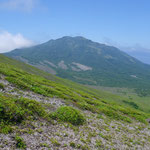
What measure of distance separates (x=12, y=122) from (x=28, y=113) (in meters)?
3.13

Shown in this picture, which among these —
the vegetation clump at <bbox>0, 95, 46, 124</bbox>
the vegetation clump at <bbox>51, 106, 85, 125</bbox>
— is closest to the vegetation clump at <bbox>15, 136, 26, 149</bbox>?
the vegetation clump at <bbox>0, 95, 46, 124</bbox>

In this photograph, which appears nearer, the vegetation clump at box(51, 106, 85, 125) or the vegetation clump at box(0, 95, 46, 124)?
the vegetation clump at box(0, 95, 46, 124)

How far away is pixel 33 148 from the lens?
15.6 m

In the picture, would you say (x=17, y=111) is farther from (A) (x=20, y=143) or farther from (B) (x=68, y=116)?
(B) (x=68, y=116)

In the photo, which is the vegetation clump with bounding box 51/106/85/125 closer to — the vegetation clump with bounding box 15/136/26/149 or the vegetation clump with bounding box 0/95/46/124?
the vegetation clump with bounding box 0/95/46/124

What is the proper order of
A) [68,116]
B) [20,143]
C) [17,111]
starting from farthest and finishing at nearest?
[68,116], [17,111], [20,143]

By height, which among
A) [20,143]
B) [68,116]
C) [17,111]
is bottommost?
[20,143]

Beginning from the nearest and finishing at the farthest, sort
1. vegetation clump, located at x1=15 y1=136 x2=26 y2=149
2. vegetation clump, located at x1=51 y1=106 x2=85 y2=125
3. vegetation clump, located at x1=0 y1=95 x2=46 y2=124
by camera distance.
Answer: vegetation clump, located at x1=15 y1=136 x2=26 y2=149 < vegetation clump, located at x1=0 y1=95 x2=46 y2=124 < vegetation clump, located at x1=51 y1=106 x2=85 y2=125

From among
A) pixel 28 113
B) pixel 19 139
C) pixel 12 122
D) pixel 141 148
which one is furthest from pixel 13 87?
pixel 141 148

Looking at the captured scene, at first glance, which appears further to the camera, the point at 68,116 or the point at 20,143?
the point at 68,116

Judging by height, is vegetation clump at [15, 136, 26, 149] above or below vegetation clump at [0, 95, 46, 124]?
below

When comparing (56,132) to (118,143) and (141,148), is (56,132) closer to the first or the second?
(118,143)

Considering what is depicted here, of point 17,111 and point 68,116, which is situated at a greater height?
point 17,111

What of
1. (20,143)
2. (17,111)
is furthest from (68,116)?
(20,143)
